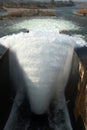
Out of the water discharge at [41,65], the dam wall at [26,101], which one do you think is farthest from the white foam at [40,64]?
the dam wall at [26,101]

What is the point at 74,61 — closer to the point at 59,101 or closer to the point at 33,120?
the point at 59,101

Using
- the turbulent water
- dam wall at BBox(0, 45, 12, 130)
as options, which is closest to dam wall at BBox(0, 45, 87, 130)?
dam wall at BBox(0, 45, 12, 130)

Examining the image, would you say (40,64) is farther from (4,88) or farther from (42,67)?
(4,88)

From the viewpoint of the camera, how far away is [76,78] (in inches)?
250

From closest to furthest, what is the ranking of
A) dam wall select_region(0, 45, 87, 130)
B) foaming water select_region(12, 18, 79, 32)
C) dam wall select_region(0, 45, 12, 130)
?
dam wall select_region(0, 45, 87, 130) < dam wall select_region(0, 45, 12, 130) < foaming water select_region(12, 18, 79, 32)

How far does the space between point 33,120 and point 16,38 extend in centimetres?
200

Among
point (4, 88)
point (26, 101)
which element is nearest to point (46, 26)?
point (26, 101)

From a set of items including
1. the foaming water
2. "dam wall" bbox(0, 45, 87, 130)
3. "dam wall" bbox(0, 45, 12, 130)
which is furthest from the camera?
the foaming water

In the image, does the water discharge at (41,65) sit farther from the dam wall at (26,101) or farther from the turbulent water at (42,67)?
the dam wall at (26,101)

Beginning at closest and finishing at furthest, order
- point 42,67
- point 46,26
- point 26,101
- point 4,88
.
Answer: point 42,67 < point 4,88 < point 26,101 < point 46,26

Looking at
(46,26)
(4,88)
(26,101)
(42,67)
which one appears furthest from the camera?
(46,26)

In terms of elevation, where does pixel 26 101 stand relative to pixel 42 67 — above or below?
below

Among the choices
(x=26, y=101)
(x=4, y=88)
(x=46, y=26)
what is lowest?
(x=46, y=26)

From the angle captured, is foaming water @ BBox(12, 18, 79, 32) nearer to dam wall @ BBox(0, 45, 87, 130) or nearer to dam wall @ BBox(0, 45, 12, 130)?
dam wall @ BBox(0, 45, 87, 130)
